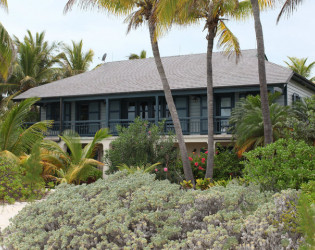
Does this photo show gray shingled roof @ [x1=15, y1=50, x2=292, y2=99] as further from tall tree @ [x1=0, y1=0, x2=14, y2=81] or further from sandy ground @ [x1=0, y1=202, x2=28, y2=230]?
sandy ground @ [x1=0, y1=202, x2=28, y2=230]

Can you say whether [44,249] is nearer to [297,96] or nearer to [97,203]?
[97,203]

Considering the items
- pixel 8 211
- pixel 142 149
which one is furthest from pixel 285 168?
pixel 142 149

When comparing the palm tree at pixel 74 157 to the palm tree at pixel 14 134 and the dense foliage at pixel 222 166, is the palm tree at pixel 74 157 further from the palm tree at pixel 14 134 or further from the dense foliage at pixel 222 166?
the dense foliage at pixel 222 166

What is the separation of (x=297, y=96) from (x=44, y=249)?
18847mm

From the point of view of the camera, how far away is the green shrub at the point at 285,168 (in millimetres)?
7475

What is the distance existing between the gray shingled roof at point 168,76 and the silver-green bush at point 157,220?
13.2 m

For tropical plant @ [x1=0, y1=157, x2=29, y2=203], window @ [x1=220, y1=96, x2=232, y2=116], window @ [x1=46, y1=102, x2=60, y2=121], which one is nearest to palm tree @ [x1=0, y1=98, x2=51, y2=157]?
tropical plant @ [x1=0, y1=157, x2=29, y2=203]

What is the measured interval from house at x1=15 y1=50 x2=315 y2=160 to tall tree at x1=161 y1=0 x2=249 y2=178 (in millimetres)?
3562

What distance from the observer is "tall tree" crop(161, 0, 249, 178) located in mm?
13766

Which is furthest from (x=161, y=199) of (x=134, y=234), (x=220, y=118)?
(x=220, y=118)

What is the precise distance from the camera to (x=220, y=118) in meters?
19.6

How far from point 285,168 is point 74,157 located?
10.4m

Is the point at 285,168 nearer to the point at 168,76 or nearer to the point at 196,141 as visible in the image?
the point at 196,141

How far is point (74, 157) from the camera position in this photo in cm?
1647
